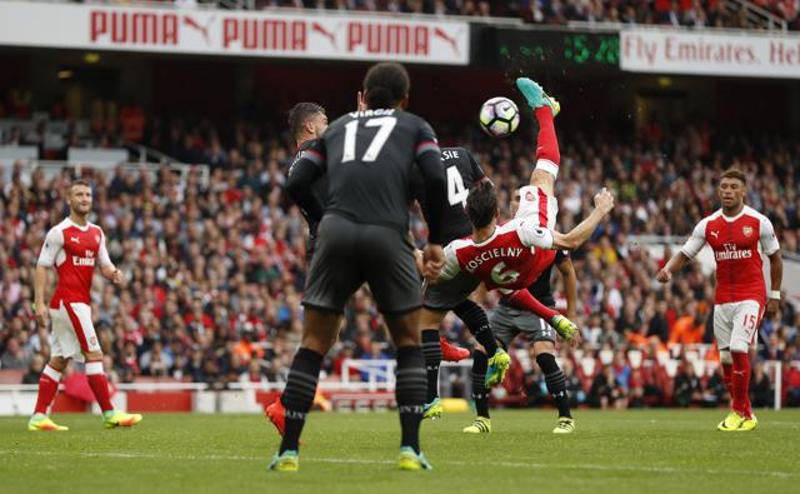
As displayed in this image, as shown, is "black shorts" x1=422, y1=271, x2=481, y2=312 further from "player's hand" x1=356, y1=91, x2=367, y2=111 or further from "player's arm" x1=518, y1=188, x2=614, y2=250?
"player's hand" x1=356, y1=91, x2=367, y2=111

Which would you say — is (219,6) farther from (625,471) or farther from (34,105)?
(625,471)

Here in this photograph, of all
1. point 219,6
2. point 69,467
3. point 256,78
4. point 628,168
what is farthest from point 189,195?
point 69,467

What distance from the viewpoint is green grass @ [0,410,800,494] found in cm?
879

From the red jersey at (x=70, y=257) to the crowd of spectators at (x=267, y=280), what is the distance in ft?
29.8

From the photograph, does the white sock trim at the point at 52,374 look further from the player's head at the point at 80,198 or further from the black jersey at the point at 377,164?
the black jersey at the point at 377,164

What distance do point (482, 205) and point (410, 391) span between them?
336 cm

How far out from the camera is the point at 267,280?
95.0ft

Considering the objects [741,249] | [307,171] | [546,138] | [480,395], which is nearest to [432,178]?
[307,171]

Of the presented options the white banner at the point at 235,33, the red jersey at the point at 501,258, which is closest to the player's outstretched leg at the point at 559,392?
the red jersey at the point at 501,258

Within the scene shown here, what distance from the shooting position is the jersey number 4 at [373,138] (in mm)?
9219

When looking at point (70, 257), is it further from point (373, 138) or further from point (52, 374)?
point (373, 138)

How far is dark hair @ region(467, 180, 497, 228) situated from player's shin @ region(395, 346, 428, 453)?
3171 mm

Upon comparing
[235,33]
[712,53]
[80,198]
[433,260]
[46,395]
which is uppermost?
[712,53]

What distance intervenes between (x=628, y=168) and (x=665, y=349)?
29.3ft
